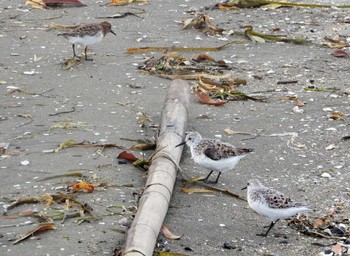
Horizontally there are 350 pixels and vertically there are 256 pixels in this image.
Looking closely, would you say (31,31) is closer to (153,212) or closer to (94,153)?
(94,153)

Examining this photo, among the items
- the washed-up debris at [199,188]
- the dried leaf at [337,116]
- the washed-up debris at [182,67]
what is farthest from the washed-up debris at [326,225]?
the washed-up debris at [182,67]

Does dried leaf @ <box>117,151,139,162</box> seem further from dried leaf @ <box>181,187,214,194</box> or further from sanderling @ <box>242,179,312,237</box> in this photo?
sanderling @ <box>242,179,312,237</box>

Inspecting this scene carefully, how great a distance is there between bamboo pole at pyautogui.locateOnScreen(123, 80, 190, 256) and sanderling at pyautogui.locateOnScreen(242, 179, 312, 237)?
2.38 ft

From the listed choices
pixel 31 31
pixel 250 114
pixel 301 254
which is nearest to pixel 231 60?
pixel 250 114

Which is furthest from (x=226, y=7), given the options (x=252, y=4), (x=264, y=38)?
(x=264, y=38)

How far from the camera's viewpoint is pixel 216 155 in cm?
805

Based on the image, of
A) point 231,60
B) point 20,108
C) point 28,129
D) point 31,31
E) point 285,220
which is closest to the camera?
point 285,220

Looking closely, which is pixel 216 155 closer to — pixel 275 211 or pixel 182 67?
pixel 275 211

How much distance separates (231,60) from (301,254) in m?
5.55

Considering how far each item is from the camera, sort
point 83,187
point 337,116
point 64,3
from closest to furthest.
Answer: point 83,187
point 337,116
point 64,3

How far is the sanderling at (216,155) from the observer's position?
8031 mm

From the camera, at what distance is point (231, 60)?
39.5ft

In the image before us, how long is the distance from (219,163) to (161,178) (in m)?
0.74

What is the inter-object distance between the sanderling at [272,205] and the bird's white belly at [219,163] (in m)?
0.79
